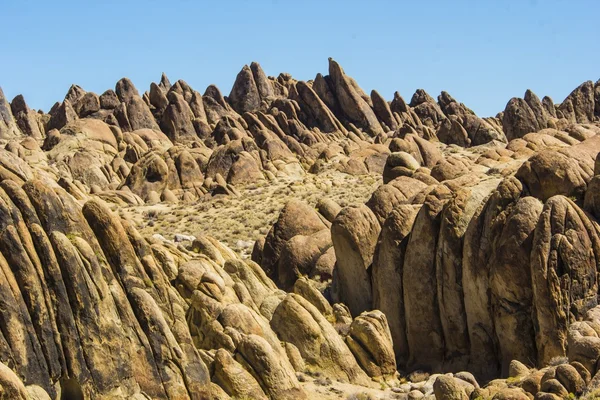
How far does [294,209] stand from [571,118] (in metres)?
75.2

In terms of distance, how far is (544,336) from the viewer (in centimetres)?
3216

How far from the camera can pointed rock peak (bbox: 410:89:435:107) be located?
14000cm

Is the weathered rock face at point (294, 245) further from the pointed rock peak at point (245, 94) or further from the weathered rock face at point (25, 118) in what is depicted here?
the pointed rock peak at point (245, 94)

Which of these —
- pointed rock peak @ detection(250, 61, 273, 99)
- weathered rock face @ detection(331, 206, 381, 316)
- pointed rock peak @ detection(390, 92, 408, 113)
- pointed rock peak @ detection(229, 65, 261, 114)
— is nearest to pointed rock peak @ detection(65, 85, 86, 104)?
pointed rock peak @ detection(229, 65, 261, 114)

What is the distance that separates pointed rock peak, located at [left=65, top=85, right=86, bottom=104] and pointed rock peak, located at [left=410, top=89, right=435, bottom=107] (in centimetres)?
5222

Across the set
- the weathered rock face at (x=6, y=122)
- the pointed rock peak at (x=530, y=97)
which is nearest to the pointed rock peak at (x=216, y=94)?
the weathered rock face at (x=6, y=122)

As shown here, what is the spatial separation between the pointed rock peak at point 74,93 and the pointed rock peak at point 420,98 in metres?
52.2

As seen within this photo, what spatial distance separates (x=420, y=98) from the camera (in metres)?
140

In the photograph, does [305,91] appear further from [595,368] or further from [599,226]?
[595,368]

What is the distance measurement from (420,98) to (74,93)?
54.3m

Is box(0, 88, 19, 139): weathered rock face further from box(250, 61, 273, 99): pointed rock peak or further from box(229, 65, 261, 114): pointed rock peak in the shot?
box(250, 61, 273, 99): pointed rock peak

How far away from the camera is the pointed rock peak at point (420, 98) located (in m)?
140

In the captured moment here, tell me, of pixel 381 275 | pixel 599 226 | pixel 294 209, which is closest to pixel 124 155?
pixel 294 209

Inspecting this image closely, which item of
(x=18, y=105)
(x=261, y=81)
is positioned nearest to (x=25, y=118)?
(x=18, y=105)
